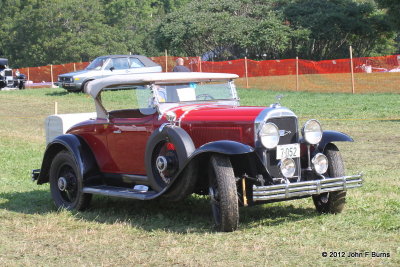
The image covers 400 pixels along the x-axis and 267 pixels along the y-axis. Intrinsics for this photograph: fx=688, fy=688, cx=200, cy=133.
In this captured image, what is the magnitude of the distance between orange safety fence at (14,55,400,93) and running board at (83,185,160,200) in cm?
1753

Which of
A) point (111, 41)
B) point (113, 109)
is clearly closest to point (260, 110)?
point (113, 109)

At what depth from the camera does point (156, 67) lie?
2619 cm

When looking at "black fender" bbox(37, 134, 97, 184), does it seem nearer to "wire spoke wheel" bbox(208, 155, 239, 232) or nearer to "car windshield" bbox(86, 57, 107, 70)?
"wire spoke wheel" bbox(208, 155, 239, 232)

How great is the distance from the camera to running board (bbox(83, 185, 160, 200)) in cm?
717

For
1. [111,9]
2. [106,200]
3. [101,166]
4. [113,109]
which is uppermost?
[111,9]

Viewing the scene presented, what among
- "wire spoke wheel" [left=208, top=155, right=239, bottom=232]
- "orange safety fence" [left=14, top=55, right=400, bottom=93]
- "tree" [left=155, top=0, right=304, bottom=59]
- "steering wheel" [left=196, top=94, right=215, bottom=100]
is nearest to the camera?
"wire spoke wheel" [left=208, top=155, right=239, bottom=232]

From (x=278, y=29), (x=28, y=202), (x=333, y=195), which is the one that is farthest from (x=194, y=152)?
(x=278, y=29)

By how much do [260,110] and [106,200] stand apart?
2.91m

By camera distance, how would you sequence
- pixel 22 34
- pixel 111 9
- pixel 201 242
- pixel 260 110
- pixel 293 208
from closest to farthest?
1. pixel 201 242
2. pixel 260 110
3. pixel 293 208
4. pixel 22 34
5. pixel 111 9

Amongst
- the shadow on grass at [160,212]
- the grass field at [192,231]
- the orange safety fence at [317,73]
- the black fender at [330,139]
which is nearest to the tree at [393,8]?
the orange safety fence at [317,73]

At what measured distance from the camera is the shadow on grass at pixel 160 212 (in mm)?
7039

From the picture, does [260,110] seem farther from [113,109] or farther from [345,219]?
[113,109]

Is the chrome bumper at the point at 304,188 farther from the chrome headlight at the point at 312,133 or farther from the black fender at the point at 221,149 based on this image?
the chrome headlight at the point at 312,133

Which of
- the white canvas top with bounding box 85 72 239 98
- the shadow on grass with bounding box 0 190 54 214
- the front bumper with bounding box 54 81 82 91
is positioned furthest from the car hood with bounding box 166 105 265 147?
the front bumper with bounding box 54 81 82 91
